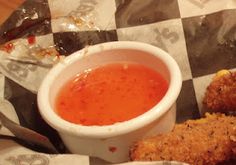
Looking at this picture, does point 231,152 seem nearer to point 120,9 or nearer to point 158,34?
point 158,34

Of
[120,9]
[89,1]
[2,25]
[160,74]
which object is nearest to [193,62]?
[160,74]

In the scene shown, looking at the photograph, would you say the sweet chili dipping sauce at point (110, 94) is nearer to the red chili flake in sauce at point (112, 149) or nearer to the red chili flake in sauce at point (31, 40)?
the red chili flake in sauce at point (112, 149)

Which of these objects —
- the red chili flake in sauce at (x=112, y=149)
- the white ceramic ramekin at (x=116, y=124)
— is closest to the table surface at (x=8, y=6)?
the white ceramic ramekin at (x=116, y=124)

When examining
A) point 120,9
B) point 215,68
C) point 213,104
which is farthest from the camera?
point 120,9

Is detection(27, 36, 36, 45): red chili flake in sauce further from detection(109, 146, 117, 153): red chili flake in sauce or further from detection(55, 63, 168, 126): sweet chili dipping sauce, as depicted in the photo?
detection(109, 146, 117, 153): red chili flake in sauce

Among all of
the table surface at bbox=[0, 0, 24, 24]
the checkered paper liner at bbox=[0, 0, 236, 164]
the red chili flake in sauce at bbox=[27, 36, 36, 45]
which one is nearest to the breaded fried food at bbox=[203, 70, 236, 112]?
the checkered paper liner at bbox=[0, 0, 236, 164]

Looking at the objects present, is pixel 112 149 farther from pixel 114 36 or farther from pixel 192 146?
pixel 114 36

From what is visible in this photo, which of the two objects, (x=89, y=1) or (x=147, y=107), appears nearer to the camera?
(x=147, y=107)

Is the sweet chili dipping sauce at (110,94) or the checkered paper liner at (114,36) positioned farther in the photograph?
the checkered paper liner at (114,36)
